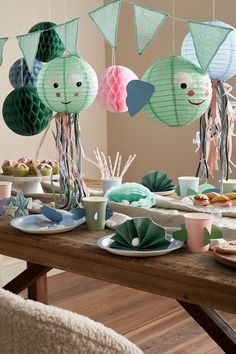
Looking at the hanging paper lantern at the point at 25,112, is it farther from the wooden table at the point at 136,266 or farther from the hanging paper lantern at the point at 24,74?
the wooden table at the point at 136,266

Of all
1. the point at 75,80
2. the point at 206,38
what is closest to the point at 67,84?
the point at 75,80

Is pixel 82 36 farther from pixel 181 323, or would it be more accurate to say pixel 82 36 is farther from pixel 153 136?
pixel 181 323

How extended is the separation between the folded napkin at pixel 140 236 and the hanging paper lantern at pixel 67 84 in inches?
19.0

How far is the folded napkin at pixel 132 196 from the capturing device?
6.00ft

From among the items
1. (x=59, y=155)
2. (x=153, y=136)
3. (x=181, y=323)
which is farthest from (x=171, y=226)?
(x=153, y=136)

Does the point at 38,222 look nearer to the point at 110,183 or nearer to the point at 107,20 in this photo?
the point at 110,183

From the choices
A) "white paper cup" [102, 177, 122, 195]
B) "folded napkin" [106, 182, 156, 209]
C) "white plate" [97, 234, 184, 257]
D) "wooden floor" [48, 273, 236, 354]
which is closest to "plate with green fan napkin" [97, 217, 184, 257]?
"white plate" [97, 234, 184, 257]

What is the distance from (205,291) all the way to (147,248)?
223mm

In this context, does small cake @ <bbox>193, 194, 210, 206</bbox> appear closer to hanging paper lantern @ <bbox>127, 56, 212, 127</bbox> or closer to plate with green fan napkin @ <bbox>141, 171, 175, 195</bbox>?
hanging paper lantern @ <bbox>127, 56, 212, 127</bbox>

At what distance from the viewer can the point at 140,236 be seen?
1.38m

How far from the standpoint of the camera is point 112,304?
9.59 ft

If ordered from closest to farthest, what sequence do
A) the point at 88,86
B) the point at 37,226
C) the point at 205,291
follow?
the point at 205,291 → the point at 37,226 → the point at 88,86

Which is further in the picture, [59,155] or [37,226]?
[59,155]

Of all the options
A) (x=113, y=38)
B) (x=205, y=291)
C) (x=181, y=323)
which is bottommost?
(x=181, y=323)
